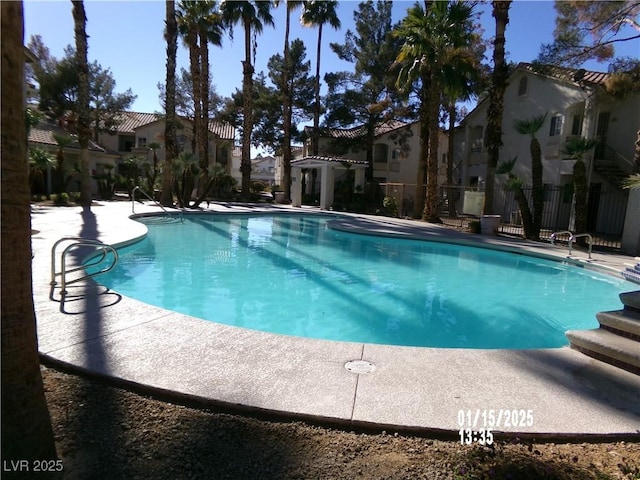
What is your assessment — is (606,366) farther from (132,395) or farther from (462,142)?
(462,142)

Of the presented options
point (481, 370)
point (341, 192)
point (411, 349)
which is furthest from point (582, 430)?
point (341, 192)

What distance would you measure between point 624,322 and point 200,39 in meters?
28.7

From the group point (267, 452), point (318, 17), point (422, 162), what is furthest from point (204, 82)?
point (267, 452)

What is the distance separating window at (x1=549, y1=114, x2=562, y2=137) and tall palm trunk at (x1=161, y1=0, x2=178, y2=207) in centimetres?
1987

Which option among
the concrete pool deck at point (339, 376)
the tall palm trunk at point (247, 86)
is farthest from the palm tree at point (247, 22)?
the concrete pool deck at point (339, 376)

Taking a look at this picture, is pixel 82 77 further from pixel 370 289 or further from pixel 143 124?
pixel 143 124

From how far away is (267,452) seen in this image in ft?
8.54

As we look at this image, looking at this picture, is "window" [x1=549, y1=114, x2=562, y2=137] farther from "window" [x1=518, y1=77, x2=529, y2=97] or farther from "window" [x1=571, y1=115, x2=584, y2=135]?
"window" [x1=518, y1=77, x2=529, y2=97]

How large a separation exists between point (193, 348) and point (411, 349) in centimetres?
231

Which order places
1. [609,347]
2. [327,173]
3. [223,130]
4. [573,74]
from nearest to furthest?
[609,347] → [573,74] → [327,173] → [223,130]

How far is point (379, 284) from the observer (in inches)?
370

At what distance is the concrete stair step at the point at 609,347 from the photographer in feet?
12.8
